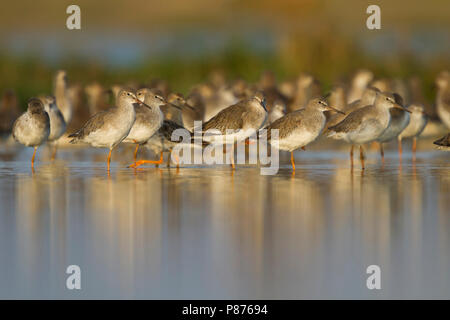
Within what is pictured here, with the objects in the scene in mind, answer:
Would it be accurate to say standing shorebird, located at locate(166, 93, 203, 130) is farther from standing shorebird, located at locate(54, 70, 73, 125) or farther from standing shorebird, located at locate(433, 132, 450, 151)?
standing shorebird, located at locate(433, 132, 450, 151)

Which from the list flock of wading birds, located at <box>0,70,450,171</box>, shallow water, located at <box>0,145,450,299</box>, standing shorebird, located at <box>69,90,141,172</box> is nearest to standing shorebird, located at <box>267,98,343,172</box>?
flock of wading birds, located at <box>0,70,450,171</box>

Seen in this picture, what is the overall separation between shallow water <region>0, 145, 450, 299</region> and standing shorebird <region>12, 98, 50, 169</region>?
1539 millimetres

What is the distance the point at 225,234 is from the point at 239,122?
598 centimetres

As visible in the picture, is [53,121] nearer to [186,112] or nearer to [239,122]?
[186,112]

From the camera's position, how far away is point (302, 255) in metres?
7.44

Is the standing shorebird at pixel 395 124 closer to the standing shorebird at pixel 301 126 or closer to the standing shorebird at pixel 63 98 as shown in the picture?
the standing shorebird at pixel 301 126

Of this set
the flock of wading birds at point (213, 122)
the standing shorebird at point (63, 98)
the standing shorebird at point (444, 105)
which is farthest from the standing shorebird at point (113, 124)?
the standing shorebird at point (444, 105)

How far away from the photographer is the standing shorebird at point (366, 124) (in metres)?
14.6

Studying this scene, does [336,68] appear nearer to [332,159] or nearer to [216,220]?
[332,159]

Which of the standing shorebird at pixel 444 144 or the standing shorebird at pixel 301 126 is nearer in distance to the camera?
the standing shorebird at pixel 301 126

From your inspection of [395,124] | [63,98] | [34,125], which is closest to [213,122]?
[34,125]

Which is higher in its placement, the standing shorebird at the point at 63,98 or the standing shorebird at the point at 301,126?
the standing shorebird at the point at 63,98

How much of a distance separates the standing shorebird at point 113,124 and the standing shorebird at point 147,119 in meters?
0.24

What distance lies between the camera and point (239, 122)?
14.2 m
